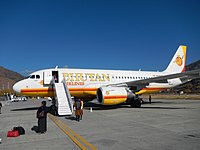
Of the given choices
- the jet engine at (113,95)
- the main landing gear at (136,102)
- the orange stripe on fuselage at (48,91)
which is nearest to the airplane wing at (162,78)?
the jet engine at (113,95)

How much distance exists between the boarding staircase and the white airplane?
78.8 inches

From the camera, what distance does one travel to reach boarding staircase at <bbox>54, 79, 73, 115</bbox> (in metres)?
13.7

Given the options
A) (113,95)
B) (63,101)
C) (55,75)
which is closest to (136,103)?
(113,95)

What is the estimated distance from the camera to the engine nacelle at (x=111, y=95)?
16.7 metres

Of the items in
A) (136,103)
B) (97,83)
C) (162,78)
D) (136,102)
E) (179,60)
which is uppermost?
(179,60)

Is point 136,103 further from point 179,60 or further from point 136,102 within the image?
point 179,60

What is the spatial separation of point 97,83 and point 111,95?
150 inches

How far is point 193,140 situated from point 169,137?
2.65 feet

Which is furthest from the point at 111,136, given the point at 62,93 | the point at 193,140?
the point at 62,93

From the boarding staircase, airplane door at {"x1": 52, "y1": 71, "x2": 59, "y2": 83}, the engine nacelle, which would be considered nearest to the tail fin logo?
the engine nacelle

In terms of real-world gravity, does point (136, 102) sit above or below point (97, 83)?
below

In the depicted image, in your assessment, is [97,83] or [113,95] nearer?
[113,95]

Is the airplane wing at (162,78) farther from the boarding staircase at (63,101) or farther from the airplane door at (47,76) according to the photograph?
the airplane door at (47,76)

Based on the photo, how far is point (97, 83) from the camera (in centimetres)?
2028
